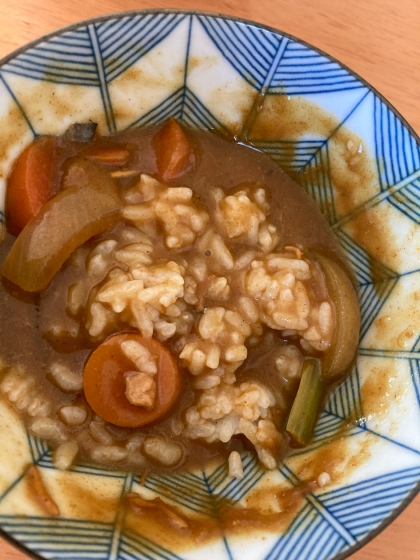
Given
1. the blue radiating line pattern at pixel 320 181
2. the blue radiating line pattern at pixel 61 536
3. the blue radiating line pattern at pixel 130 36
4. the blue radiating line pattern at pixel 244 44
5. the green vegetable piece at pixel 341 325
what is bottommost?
the blue radiating line pattern at pixel 61 536

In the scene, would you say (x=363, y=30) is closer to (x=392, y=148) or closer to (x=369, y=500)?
(x=392, y=148)

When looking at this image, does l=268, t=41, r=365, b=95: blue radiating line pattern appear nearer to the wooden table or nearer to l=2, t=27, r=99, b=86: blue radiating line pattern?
the wooden table

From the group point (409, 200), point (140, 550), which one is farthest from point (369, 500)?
point (409, 200)

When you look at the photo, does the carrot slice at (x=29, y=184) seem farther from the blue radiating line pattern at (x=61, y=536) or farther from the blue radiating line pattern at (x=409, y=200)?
the blue radiating line pattern at (x=409, y=200)

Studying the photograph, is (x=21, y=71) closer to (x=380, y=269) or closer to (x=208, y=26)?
(x=208, y=26)

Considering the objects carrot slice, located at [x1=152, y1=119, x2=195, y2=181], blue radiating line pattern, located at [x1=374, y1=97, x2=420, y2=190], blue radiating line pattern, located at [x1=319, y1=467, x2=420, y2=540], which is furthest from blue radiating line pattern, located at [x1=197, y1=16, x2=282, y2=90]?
blue radiating line pattern, located at [x1=319, y1=467, x2=420, y2=540]

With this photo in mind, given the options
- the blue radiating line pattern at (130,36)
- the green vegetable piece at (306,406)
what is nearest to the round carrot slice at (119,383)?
the green vegetable piece at (306,406)
